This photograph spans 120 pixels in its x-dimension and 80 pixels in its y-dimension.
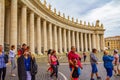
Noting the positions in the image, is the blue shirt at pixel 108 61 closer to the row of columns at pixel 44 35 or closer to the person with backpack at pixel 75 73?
the person with backpack at pixel 75 73

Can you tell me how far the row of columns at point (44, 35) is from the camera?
33125mm

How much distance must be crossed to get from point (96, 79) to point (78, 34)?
82497 mm

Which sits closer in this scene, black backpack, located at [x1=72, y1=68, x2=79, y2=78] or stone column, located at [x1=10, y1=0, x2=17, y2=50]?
black backpack, located at [x1=72, y1=68, x2=79, y2=78]

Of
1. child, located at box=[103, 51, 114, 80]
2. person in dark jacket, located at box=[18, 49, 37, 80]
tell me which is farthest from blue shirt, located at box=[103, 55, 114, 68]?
person in dark jacket, located at box=[18, 49, 37, 80]

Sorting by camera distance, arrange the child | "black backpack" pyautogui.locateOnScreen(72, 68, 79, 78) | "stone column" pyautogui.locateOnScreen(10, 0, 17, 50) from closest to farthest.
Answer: "black backpack" pyautogui.locateOnScreen(72, 68, 79, 78) → the child → "stone column" pyautogui.locateOnScreen(10, 0, 17, 50)

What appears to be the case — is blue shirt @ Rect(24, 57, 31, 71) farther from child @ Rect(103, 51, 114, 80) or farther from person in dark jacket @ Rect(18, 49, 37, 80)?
child @ Rect(103, 51, 114, 80)

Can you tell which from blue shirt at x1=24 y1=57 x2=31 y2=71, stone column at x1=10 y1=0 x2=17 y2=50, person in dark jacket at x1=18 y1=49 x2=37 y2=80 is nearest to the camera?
person in dark jacket at x1=18 y1=49 x2=37 y2=80

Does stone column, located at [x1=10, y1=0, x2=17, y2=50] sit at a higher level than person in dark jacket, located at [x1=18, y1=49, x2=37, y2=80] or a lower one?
higher

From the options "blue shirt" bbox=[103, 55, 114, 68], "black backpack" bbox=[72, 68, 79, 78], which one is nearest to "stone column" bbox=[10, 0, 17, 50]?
"blue shirt" bbox=[103, 55, 114, 68]

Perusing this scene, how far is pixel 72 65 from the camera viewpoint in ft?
35.2

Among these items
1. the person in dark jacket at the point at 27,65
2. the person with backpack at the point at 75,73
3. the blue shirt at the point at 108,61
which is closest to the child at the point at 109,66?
the blue shirt at the point at 108,61

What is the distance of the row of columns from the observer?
3312 cm

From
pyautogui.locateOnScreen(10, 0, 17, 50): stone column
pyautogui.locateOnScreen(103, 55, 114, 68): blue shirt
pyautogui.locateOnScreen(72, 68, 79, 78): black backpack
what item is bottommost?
pyautogui.locateOnScreen(72, 68, 79, 78): black backpack

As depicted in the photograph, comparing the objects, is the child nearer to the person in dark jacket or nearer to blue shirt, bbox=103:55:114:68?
blue shirt, bbox=103:55:114:68
